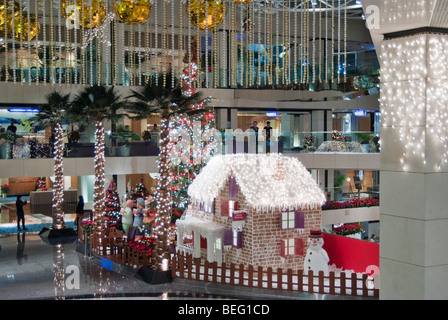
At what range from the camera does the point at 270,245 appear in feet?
43.0

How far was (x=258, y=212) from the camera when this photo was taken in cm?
1296

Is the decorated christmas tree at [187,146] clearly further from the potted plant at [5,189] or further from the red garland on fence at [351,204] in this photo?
the potted plant at [5,189]

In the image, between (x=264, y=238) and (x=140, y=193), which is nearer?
(x=264, y=238)

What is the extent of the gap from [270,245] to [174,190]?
20.7 feet

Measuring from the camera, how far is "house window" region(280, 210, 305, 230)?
13172 mm

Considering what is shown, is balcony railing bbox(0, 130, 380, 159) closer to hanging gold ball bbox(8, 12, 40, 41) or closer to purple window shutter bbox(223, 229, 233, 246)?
purple window shutter bbox(223, 229, 233, 246)

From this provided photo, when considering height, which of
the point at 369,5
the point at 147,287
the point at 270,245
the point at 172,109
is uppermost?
the point at 369,5

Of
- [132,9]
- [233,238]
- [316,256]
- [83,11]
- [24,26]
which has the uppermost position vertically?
[83,11]

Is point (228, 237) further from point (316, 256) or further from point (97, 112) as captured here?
point (97, 112)

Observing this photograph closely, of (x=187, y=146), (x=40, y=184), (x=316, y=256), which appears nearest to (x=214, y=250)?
(x=316, y=256)

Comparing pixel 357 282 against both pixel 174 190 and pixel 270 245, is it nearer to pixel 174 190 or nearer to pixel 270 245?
pixel 270 245

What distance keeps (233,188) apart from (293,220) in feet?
4.97

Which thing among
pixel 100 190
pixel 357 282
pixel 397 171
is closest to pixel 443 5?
pixel 397 171

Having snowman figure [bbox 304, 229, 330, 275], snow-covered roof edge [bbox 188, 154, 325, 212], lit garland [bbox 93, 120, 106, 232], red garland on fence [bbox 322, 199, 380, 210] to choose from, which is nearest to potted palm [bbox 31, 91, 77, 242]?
lit garland [bbox 93, 120, 106, 232]
